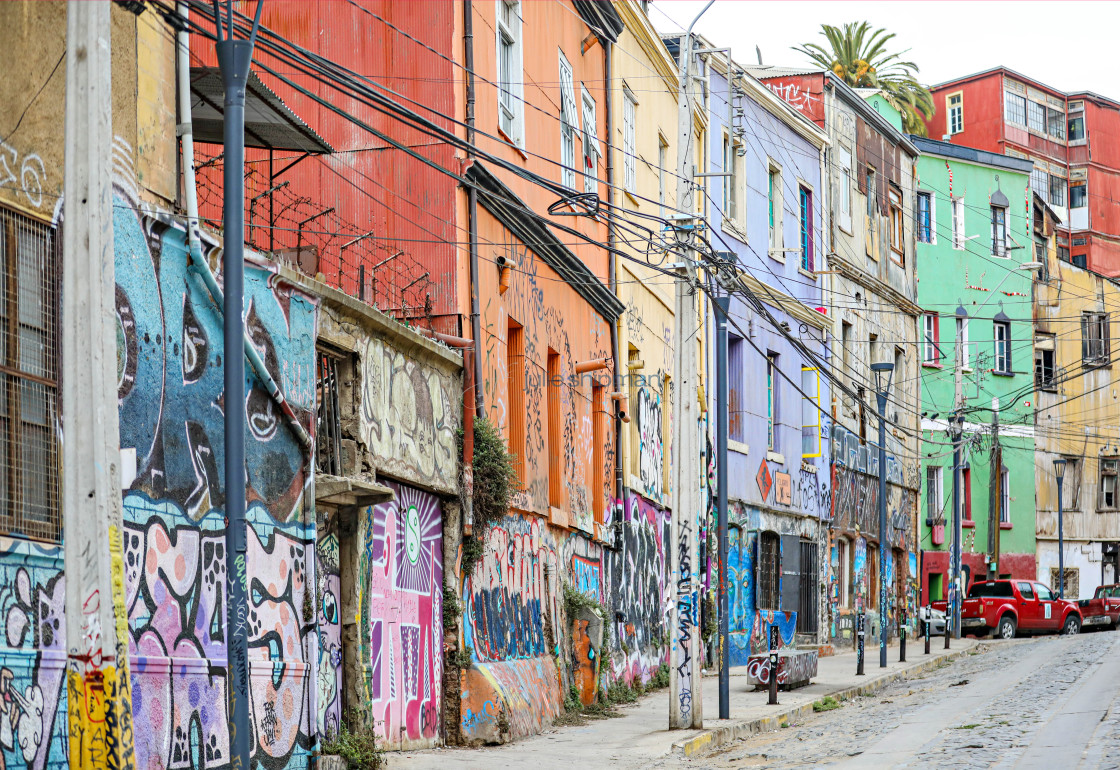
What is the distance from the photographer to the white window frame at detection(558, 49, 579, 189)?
2002 cm

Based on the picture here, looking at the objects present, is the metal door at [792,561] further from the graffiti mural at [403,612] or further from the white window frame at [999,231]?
the white window frame at [999,231]

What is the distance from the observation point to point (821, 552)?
3372 centimetres

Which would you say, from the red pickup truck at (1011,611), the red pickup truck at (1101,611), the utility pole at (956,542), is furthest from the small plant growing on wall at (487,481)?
the red pickup truck at (1101,611)

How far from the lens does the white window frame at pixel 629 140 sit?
23.6 metres

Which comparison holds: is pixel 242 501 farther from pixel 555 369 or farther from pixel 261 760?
pixel 555 369

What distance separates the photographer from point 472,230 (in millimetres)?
15547

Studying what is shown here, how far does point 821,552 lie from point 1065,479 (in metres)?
24.6

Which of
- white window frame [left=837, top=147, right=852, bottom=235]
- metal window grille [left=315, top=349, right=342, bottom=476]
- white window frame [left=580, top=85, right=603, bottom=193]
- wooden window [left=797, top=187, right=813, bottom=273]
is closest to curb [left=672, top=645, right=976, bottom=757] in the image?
metal window grille [left=315, top=349, right=342, bottom=476]

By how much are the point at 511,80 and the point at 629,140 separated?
267 inches

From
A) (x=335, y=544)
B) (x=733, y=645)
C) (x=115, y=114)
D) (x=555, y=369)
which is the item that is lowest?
(x=733, y=645)

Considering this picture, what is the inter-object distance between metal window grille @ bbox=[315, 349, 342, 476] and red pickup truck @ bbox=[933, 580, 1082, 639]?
102 ft

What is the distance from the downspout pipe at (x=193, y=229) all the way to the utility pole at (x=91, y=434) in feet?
11.1

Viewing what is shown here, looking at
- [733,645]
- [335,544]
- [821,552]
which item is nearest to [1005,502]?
[821,552]

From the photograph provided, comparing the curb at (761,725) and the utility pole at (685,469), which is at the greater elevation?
the utility pole at (685,469)
